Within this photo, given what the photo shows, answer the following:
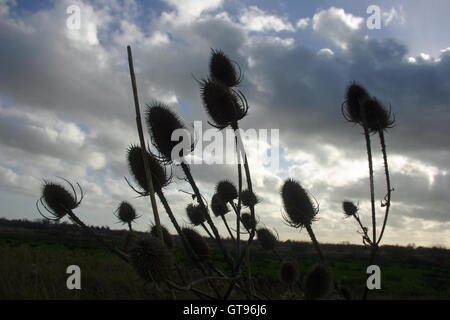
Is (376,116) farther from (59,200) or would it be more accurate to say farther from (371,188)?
(59,200)

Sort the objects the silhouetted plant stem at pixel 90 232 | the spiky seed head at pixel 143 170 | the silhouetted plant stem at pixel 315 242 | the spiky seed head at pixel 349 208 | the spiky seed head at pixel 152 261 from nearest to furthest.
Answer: the spiky seed head at pixel 152 261 < the silhouetted plant stem at pixel 90 232 < the spiky seed head at pixel 143 170 < the silhouetted plant stem at pixel 315 242 < the spiky seed head at pixel 349 208

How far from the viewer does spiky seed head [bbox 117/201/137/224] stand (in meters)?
5.32

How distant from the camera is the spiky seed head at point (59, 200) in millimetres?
4000

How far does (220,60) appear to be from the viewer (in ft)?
16.3

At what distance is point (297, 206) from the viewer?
476cm

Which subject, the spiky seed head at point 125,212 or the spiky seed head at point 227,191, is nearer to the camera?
the spiky seed head at point 125,212

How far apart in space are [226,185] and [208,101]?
230 centimetres

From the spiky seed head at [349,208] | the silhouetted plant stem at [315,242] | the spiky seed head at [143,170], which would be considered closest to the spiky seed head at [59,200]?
the spiky seed head at [143,170]

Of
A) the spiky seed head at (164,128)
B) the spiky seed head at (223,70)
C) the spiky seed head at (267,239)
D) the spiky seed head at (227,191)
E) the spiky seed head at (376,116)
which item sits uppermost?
the spiky seed head at (223,70)

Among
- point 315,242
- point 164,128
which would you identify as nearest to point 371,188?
point 315,242

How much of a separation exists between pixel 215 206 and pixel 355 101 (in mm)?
2946

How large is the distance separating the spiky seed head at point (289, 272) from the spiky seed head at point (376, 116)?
2.27 m

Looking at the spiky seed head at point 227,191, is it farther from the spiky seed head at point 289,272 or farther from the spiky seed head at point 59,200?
the spiky seed head at point 59,200
